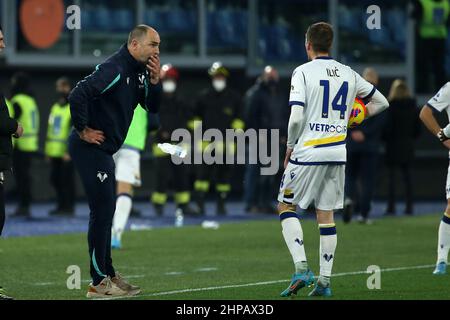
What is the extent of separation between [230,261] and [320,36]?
15.1 ft

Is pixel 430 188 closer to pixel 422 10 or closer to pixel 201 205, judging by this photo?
pixel 422 10

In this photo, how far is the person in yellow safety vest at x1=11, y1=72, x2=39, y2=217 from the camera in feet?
70.8

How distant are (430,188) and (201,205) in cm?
627

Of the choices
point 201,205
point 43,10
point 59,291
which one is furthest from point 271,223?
point 59,291

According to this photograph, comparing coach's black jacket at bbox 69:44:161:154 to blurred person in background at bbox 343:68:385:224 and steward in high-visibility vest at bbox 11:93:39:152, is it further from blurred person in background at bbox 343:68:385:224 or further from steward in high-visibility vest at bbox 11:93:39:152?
steward in high-visibility vest at bbox 11:93:39:152

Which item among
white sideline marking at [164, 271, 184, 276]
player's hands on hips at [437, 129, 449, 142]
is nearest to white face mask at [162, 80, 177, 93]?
white sideline marking at [164, 271, 184, 276]

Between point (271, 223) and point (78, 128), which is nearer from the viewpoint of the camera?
point (78, 128)

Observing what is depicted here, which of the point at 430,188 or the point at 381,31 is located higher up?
the point at 381,31

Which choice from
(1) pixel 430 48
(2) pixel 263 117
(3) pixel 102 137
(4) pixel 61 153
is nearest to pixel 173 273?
(3) pixel 102 137

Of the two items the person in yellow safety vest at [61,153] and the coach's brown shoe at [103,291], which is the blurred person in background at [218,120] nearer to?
the person in yellow safety vest at [61,153]

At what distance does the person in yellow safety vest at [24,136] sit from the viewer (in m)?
21.6

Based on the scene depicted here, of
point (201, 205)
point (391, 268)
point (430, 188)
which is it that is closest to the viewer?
point (391, 268)

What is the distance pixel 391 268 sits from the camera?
13688mm

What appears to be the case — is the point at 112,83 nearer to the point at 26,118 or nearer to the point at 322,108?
the point at 322,108
